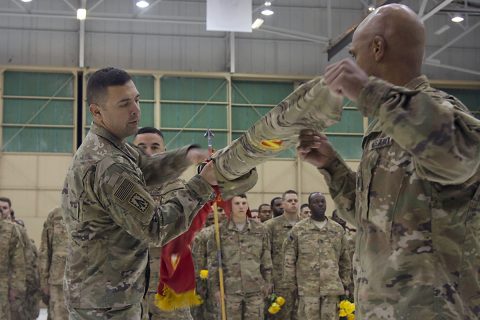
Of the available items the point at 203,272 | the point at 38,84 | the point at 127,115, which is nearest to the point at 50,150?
the point at 38,84

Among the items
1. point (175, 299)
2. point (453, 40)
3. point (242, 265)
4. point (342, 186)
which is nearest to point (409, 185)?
point (342, 186)

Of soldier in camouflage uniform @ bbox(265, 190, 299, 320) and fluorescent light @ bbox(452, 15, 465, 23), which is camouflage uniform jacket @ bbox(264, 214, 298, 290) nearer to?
soldier in camouflage uniform @ bbox(265, 190, 299, 320)

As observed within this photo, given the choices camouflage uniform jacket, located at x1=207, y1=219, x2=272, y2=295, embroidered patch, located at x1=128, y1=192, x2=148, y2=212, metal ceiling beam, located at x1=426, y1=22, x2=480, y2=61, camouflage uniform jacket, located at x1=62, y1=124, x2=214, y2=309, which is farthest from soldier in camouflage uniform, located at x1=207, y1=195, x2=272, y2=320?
metal ceiling beam, located at x1=426, y1=22, x2=480, y2=61

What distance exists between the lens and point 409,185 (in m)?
2.06

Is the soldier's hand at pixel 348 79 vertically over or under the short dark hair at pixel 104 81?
under

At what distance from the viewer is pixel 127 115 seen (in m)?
3.23

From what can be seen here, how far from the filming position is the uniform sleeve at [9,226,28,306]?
988 centimetres

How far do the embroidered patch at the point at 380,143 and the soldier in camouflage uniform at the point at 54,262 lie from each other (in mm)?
8004

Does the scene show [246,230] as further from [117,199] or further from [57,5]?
[57,5]

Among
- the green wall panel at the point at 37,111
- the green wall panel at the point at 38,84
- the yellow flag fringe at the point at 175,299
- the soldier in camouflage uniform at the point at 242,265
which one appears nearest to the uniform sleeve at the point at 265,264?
the soldier in camouflage uniform at the point at 242,265

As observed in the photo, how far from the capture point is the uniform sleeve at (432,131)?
185 centimetres

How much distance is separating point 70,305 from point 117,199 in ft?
1.79

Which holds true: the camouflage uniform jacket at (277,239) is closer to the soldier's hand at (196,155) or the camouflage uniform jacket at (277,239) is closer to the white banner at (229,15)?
the white banner at (229,15)

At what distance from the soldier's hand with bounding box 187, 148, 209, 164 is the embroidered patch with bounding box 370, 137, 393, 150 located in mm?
1220
